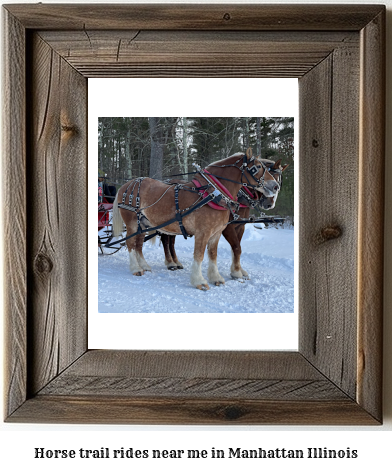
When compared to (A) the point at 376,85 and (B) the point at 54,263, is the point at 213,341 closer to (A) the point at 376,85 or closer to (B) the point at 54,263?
(B) the point at 54,263

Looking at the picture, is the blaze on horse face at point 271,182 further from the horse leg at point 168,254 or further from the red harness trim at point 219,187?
the horse leg at point 168,254

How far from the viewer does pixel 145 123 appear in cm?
81

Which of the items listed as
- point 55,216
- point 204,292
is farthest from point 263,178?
point 55,216

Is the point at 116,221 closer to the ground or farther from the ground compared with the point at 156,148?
closer to the ground

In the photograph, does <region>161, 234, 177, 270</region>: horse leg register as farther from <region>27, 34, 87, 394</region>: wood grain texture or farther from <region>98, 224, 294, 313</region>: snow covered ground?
<region>27, 34, 87, 394</region>: wood grain texture

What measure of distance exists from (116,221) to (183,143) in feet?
0.57

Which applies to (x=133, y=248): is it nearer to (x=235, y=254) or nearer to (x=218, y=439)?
(x=235, y=254)

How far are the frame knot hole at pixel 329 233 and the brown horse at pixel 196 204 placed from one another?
0.11m

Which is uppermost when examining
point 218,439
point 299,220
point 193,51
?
point 193,51

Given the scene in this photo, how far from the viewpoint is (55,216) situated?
81 cm

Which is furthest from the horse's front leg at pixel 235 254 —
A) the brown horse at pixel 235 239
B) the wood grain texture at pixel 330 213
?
the wood grain texture at pixel 330 213

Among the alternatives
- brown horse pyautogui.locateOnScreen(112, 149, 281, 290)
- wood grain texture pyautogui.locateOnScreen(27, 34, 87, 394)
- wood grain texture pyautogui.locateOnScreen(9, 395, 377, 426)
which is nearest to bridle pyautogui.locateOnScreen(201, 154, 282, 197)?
brown horse pyautogui.locateOnScreen(112, 149, 281, 290)

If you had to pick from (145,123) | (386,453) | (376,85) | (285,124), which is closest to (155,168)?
(145,123)

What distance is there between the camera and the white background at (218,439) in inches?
32.5
